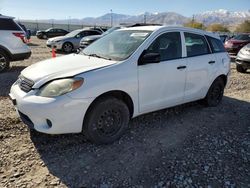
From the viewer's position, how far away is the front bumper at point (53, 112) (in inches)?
142

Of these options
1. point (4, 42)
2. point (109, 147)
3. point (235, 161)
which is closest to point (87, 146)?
point (109, 147)

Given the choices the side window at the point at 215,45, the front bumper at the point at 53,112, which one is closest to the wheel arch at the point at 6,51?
the front bumper at the point at 53,112

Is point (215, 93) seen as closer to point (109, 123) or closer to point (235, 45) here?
point (109, 123)

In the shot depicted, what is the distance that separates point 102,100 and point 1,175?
156 centimetres

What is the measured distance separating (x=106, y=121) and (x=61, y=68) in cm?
100

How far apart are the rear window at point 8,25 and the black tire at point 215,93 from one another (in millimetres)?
6709

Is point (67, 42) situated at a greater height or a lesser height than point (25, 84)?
lesser

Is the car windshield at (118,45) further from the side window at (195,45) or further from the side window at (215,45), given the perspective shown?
the side window at (215,45)

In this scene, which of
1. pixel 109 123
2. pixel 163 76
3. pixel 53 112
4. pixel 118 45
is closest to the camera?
pixel 53 112

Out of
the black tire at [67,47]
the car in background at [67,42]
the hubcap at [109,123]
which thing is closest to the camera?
the hubcap at [109,123]

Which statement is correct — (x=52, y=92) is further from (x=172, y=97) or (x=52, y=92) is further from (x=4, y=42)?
(x=4, y=42)

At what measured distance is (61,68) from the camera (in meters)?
4.10

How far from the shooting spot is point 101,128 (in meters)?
4.09

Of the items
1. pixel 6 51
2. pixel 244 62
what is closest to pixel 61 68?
pixel 6 51
